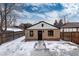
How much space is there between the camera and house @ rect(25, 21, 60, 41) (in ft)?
8.96

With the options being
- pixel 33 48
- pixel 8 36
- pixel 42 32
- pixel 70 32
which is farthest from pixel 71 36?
pixel 8 36

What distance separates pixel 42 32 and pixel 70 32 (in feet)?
1.21

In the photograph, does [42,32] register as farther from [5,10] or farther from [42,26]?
[5,10]

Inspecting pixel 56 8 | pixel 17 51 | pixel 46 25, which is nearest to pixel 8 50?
pixel 17 51

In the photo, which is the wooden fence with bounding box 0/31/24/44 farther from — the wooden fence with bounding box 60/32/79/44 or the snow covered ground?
the wooden fence with bounding box 60/32/79/44

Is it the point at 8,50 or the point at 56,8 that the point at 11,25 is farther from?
the point at 56,8

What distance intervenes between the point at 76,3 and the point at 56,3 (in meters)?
0.25

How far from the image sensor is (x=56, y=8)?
8.96 ft

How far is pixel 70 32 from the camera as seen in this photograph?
277cm

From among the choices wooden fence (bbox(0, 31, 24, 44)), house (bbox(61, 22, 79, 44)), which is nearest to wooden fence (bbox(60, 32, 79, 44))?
house (bbox(61, 22, 79, 44))

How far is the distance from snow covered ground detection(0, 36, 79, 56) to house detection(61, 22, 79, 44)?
0.22ft

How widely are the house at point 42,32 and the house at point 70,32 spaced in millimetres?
82

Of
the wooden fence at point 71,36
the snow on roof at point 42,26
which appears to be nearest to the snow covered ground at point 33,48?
the wooden fence at point 71,36

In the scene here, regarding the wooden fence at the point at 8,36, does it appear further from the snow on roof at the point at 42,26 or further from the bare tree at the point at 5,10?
the snow on roof at the point at 42,26
